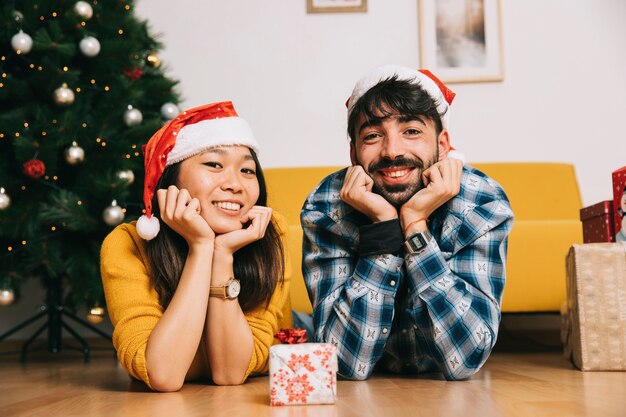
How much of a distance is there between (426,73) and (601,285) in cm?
73

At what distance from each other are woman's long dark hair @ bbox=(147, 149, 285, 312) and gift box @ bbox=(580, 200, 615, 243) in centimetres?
102

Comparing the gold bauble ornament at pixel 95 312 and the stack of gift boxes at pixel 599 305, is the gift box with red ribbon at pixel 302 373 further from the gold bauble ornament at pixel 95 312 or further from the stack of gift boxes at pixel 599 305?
the gold bauble ornament at pixel 95 312

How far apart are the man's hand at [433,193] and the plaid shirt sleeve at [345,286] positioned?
110 mm

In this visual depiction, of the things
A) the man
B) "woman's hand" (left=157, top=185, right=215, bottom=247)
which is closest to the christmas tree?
"woman's hand" (left=157, top=185, right=215, bottom=247)

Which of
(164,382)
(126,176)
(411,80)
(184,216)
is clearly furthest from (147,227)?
(126,176)

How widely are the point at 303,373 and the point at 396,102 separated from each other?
2.25 feet

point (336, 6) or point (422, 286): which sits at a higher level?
point (336, 6)

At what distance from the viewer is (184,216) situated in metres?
1.40

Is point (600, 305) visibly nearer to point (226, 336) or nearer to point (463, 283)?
point (463, 283)

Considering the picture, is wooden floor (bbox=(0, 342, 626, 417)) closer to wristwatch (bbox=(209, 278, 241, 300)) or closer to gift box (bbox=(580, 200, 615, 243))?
wristwatch (bbox=(209, 278, 241, 300))

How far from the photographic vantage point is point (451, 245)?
1535 millimetres

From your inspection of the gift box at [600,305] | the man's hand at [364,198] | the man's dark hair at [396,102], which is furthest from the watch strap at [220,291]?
the gift box at [600,305]

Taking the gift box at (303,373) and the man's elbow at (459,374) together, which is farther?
the man's elbow at (459,374)

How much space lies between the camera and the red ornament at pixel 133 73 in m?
2.67
